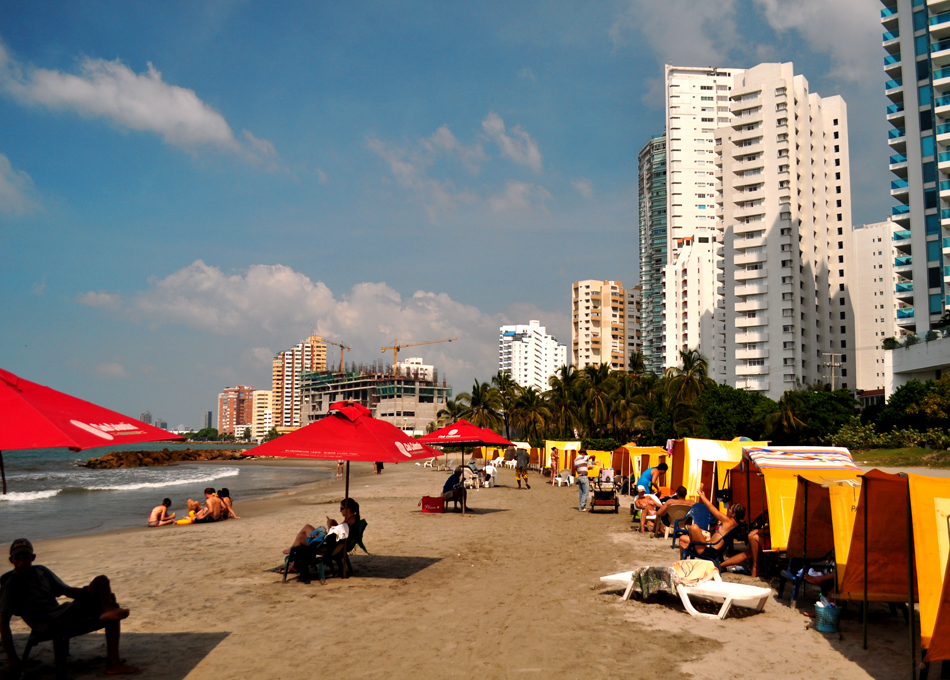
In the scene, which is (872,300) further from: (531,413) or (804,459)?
(804,459)

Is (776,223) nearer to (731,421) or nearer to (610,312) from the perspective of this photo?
(731,421)

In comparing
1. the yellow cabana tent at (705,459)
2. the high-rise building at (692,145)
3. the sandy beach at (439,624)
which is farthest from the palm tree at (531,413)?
the sandy beach at (439,624)

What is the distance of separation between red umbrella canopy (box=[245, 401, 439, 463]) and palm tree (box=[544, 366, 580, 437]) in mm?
62076

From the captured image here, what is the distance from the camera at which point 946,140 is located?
50781 millimetres

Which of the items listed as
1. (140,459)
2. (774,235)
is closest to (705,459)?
(774,235)

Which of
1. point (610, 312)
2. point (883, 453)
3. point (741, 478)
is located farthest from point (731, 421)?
point (610, 312)

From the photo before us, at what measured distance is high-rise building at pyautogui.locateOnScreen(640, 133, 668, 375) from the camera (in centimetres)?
14312

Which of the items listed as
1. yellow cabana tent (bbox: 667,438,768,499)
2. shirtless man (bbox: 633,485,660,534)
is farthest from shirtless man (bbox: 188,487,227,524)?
yellow cabana tent (bbox: 667,438,768,499)

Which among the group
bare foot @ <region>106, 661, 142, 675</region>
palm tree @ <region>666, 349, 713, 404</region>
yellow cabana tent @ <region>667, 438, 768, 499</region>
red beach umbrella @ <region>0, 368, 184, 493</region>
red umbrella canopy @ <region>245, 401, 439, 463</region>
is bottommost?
bare foot @ <region>106, 661, 142, 675</region>

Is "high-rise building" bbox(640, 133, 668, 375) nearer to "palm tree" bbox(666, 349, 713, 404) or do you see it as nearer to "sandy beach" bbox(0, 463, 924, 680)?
"palm tree" bbox(666, 349, 713, 404)

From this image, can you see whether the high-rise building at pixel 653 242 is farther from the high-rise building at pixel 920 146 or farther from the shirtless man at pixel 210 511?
the shirtless man at pixel 210 511

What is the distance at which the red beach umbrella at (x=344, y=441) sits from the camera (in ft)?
27.5

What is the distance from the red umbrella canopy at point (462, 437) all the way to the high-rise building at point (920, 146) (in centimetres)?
4741

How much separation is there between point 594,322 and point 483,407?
285 ft
